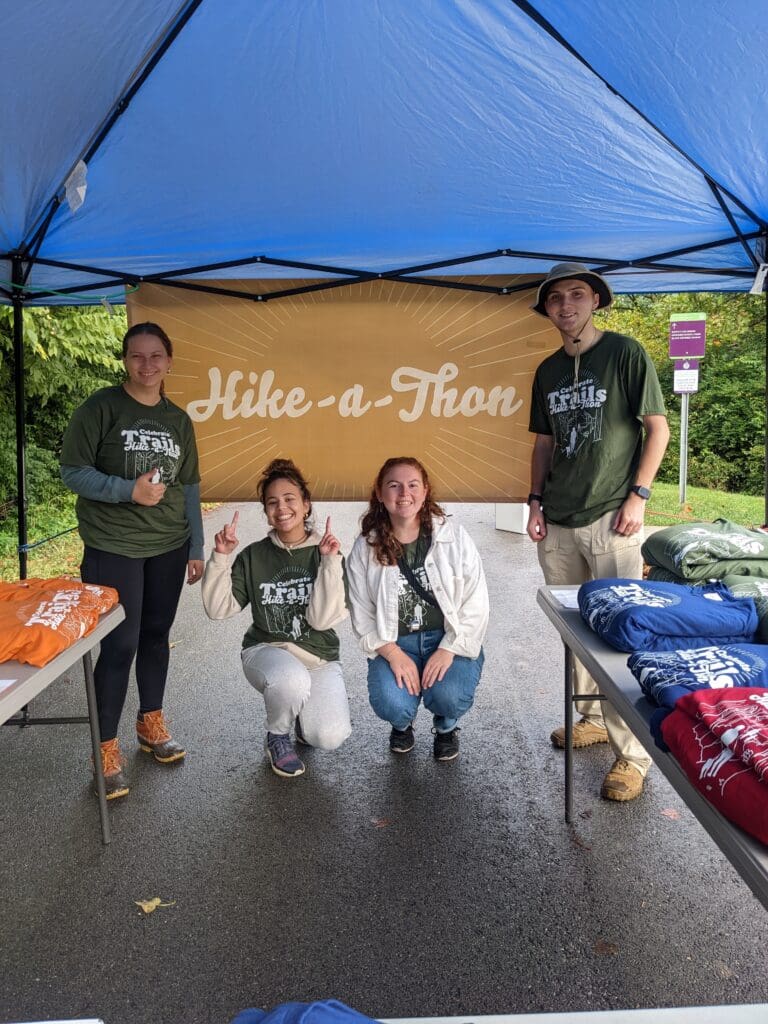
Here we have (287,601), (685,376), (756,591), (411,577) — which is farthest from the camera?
(685,376)

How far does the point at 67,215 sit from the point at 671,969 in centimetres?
376

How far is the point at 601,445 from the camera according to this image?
311 centimetres

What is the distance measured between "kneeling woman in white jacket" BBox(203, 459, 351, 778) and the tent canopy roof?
127 cm

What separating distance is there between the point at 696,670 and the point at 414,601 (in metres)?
1.75

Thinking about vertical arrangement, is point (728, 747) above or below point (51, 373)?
below

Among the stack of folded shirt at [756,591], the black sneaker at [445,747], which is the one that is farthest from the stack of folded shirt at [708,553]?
the black sneaker at [445,747]

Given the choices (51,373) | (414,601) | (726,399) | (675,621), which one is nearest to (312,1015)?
(675,621)

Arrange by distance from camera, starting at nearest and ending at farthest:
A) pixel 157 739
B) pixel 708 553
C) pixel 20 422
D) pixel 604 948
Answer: pixel 604 948
pixel 708 553
pixel 157 739
pixel 20 422

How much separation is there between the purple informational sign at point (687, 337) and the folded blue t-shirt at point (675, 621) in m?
8.97

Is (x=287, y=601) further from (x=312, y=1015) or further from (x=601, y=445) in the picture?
(x=312, y=1015)

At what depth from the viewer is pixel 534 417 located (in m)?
3.48

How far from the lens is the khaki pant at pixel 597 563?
3.07 meters

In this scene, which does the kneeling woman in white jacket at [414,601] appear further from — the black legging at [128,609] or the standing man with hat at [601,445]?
the black legging at [128,609]

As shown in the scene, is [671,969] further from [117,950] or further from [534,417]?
[534,417]
